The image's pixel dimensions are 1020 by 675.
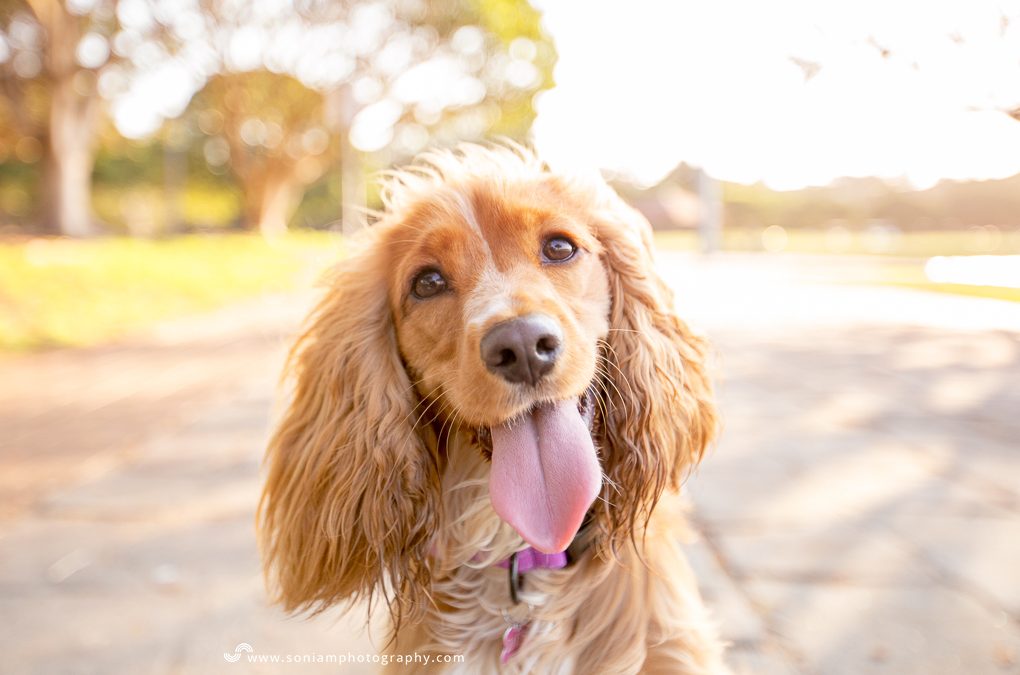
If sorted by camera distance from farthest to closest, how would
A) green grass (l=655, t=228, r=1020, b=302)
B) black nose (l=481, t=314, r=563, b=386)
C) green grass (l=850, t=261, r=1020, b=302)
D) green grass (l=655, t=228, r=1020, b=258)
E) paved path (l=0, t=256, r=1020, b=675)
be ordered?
green grass (l=655, t=228, r=1020, b=258) → green grass (l=655, t=228, r=1020, b=302) → green grass (l=850, t=261, r=1020, b=302) → paved path (l=0, t=256, r=1020, b=675) → black nose (l=481, t=314, r=563, b=386)

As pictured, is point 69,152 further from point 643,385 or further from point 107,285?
point 643,385

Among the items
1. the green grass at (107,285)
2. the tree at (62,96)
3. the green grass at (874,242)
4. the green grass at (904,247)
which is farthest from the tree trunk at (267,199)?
the green grass at (904,247)

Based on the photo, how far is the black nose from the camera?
2051 millimetres

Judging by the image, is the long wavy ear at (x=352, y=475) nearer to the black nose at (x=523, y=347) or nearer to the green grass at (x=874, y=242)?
the black nose at (x=523, y=347)

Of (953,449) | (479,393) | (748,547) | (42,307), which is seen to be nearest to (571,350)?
(479,393)

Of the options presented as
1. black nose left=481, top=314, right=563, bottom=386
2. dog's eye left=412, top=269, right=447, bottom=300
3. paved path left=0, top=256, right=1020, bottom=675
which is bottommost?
paved path left=0, top=256, right=1020, bottom=675

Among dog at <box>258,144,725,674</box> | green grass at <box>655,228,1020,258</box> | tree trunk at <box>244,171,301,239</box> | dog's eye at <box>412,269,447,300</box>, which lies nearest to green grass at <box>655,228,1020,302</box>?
green grass at <box>655,228,1020,258</box>

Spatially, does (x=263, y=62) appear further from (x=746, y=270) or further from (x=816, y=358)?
(x=816, y=358)

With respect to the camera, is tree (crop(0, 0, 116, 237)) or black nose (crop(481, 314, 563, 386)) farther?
tree (crop(0, 0, 116, 237))

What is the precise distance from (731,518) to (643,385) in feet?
5.91

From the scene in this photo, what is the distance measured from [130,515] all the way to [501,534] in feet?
8.32

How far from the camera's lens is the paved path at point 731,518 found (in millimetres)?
2836

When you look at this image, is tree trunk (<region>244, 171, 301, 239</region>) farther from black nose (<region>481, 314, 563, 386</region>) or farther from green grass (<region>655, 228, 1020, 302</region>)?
black nose (<region>481, 314, 563, 386</region>)

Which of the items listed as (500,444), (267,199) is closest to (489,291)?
(500,444)
